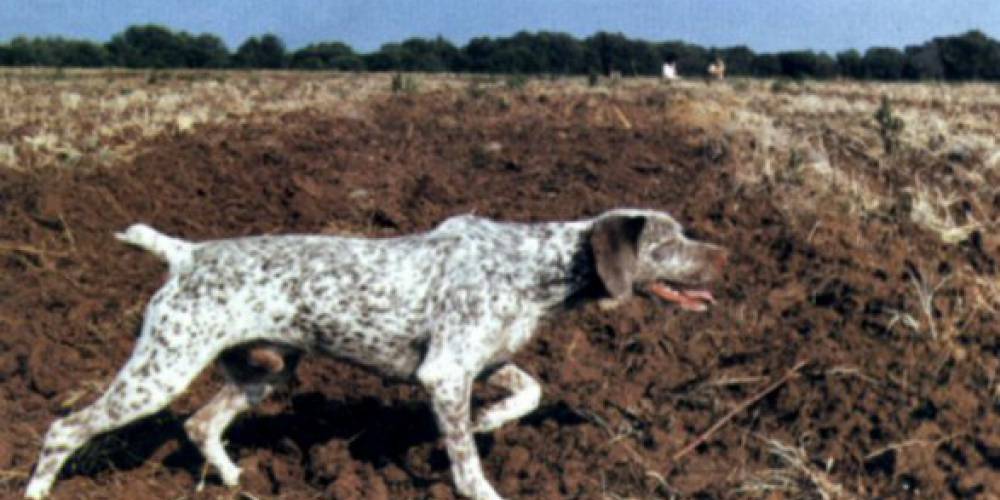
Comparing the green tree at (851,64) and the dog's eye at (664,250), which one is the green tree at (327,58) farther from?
the dog's eye at (664,250)

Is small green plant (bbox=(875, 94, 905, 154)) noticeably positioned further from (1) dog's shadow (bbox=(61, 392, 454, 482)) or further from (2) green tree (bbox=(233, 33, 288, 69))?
(2) green tree (bbox=(233, 33, 288, 69))

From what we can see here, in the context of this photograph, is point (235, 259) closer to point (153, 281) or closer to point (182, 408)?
point (182, 408)

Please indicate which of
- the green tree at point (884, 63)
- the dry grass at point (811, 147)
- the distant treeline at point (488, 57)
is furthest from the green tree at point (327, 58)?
the dry grass at point (811, 147)

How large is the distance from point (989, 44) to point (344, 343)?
77759 mm

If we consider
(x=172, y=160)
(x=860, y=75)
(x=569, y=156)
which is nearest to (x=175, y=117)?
(x=172, y=160)

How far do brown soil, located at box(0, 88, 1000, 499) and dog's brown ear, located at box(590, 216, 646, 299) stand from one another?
87cm

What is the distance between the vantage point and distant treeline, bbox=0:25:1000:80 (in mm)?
69812

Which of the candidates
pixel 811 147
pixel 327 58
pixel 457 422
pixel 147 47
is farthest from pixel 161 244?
pixel 147 47

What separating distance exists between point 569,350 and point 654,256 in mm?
1514

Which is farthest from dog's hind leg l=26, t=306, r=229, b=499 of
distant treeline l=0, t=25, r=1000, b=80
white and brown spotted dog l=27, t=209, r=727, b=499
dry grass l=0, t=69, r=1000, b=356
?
distant treeline l=0, t=25, r=1000, b=80

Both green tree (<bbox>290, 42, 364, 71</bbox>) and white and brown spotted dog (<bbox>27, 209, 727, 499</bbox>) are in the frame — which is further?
green tree (<bbox>290, 42, 364, 71</bbox>)

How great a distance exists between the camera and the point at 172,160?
425 inches

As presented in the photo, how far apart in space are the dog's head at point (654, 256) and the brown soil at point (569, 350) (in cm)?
71

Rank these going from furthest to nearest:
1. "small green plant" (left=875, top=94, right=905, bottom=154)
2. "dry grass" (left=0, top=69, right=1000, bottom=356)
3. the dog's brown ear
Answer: "small green plant" (left=875, top=94, right=905, bottom=154), "dry grass" (left=0, top=69, right=1000, bottom=356), the dog's brown ear
